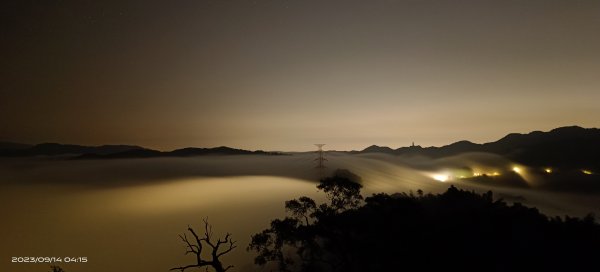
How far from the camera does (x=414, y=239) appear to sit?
1773 inches

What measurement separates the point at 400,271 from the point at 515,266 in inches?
713

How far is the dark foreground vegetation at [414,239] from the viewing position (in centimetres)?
4288

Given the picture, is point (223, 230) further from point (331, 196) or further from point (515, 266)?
point (515, 266)

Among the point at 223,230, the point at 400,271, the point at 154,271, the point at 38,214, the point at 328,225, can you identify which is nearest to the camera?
the point at 400,271

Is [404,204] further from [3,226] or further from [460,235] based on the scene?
[3,226]

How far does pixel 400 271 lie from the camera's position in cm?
4131

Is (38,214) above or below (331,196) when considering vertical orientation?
below

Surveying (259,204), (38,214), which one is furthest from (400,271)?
(38,214)

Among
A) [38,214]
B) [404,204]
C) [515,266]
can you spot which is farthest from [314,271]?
[38,214]

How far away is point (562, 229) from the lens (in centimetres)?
5184

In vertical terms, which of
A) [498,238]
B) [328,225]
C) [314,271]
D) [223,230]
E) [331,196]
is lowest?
[223,230]

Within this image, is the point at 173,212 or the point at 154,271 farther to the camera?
the point at 173,212

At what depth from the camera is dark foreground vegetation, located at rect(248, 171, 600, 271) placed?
141 feet

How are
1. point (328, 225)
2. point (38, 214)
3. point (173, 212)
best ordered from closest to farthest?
point (328, 225) → point (173, 212) → point (38, 214)
